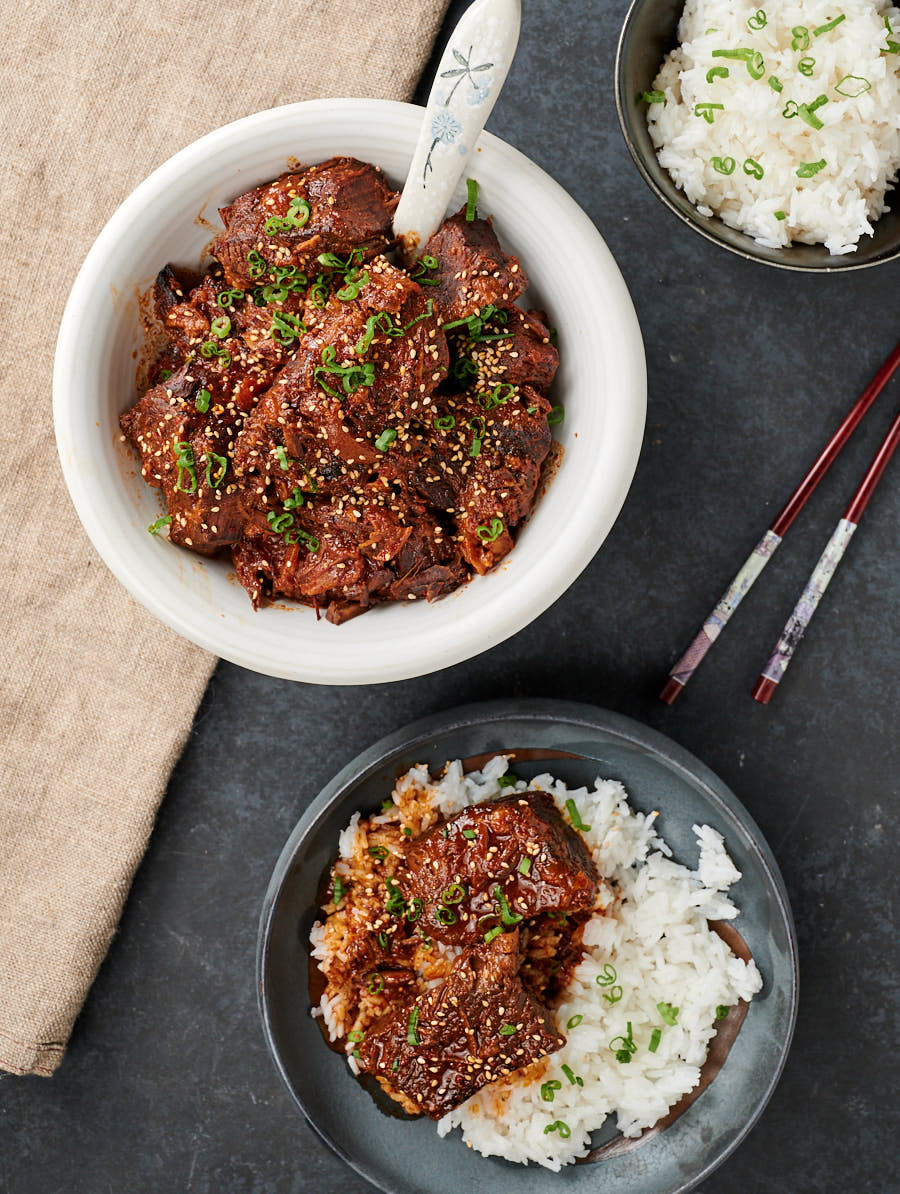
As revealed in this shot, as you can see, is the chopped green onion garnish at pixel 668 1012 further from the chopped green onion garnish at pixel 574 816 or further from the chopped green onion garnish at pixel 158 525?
the chopped green onion garnish at pixel 158 525

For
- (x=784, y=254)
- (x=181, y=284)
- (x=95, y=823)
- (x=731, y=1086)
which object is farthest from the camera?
(x=95, y=823)

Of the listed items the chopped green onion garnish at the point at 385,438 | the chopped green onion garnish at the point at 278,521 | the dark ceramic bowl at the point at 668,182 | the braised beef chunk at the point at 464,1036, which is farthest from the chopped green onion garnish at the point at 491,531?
the braised beef chunk at the point at 464,1036

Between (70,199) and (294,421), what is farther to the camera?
(70,199)

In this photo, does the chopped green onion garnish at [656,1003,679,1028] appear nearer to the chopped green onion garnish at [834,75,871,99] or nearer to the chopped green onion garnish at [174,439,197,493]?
the chopped green onion garnish at [174,439,197,493]

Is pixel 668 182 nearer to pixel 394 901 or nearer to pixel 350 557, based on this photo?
pixel 350 557

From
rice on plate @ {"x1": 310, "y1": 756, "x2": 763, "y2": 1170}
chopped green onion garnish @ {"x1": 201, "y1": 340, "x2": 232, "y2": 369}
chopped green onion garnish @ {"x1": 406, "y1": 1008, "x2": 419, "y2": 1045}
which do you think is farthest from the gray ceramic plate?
chopped green onion garnish @ {"x1": 201, "y1": 340, "x2": 232, "y2": 369}

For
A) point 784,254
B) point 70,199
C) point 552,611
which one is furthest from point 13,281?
point 784,254

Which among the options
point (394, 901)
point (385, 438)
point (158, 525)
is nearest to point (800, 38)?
point (385, 438)

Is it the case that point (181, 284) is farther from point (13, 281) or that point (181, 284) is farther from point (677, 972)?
point (677, 972)
